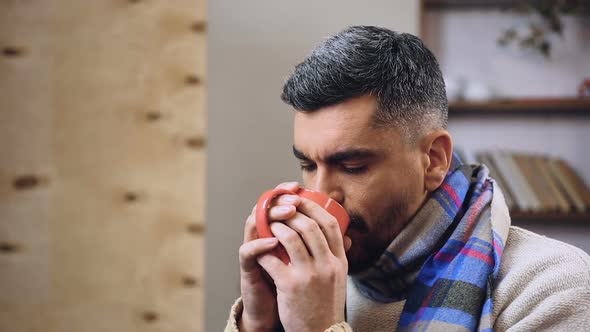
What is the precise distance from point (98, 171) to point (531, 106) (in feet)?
5.74

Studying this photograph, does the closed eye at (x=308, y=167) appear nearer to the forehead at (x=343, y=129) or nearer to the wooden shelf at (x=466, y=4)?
the forehead at (x=343, y=129)

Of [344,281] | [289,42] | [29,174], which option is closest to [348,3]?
[289,42]

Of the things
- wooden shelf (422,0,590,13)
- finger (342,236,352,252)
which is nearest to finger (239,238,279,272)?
finger (342,236,352,252)

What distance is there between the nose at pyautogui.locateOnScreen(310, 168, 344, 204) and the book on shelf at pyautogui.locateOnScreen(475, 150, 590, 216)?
1.53 metres

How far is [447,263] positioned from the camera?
98 cm

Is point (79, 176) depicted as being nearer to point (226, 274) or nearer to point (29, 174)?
point (29, 174)

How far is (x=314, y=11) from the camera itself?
2.27 meters

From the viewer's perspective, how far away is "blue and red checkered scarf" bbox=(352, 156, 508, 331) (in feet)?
2.99

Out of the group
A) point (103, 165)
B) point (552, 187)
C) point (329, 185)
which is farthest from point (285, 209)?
point (552, 187)

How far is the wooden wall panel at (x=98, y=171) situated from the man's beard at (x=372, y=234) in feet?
3.08

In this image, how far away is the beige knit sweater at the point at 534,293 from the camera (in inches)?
33.7

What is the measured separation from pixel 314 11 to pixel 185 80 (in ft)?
2.23

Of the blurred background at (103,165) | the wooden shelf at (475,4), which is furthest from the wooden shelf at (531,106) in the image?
the blurred background at (103,165)

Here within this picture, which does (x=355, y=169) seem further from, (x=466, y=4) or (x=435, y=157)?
(x=466, y=4)
